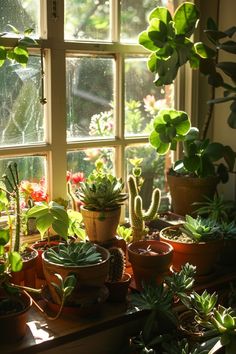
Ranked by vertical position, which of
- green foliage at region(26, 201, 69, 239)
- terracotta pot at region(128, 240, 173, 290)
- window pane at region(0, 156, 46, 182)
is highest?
window pane at region(0, 156, 46, 182)

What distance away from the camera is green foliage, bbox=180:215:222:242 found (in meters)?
1.92

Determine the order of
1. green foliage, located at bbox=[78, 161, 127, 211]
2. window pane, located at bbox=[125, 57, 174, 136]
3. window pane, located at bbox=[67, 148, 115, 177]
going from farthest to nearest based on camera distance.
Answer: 1. window pane, located at bbox=[125, 57, 174, 136]
2. window pane, located at bbox=[67, 148, 115, 177]
3. green foliage, located at bbox=[78, 161, 127, 211]

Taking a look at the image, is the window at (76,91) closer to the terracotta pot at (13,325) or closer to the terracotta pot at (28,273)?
the terracotta pot at (28,273)

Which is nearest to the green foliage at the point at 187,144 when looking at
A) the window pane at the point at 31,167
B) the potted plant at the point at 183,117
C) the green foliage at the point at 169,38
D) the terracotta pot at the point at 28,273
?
the potted plant at the point at 183,117

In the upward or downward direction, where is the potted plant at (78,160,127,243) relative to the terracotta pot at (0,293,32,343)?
upward

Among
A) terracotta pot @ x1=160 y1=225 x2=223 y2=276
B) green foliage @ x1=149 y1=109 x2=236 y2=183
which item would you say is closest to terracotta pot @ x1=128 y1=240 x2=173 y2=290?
terracotta pot @ x1=160 y1=225 x2=223 y2=276

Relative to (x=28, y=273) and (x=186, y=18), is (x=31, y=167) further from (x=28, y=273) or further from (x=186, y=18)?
(x=186, y=18)

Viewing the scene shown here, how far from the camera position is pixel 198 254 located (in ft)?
6.25

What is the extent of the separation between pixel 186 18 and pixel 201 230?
2.74 feet

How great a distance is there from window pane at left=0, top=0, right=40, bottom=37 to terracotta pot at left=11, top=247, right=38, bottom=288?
32.2 inches

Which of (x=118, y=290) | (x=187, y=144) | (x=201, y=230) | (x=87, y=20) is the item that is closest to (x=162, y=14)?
(x=87, y=20)

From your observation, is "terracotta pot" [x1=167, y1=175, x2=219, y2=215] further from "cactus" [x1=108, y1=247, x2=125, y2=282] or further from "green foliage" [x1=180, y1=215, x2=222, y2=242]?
"cactus" [x1=108, y1=247, x2=125, y2=282]

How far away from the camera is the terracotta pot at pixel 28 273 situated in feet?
5.46

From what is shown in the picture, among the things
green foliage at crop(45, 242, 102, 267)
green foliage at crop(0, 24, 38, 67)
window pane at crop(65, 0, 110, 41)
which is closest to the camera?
green foliage at crop(45, 242, 102, 267)
